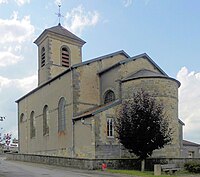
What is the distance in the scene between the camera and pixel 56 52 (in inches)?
1721

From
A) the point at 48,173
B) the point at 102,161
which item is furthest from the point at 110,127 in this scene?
the point at 48,173

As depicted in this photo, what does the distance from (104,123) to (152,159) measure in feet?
15.7

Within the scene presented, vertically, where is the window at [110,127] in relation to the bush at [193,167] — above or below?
above

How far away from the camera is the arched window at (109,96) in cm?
3196

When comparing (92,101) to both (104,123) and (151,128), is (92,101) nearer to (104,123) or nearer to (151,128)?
(104,123)

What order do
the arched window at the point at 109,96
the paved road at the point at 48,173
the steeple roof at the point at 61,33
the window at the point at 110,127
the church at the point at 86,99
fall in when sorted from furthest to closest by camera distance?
the steeple roof at the point at 61,33 < the arched window at the point at 109,96 < the window at the point at 110,127 < the church at the point at 86,99 < the paved road at the point at 48,173

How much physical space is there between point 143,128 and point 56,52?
2289cm

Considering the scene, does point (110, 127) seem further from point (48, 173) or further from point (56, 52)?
point (56, 52)

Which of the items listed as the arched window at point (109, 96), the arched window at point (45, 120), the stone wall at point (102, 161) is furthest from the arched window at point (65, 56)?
the stone wall at point (102, 161)

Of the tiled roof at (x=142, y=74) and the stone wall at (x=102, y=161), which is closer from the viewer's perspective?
the stone wall at (x=102, y=161)

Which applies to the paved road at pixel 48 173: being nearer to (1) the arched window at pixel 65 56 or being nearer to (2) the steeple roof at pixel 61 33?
(1) the arched window at pixel 65 56

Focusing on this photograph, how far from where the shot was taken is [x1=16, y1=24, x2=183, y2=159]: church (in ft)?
92.6

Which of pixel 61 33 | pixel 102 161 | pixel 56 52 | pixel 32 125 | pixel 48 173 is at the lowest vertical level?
pixel 48 173

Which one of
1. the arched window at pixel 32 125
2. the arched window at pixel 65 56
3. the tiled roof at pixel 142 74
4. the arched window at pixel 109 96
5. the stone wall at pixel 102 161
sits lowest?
the stone wall at pixel 102 161
